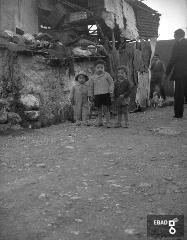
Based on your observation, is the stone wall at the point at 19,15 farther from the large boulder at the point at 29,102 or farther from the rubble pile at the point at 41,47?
the large boulder at the point at 29,102

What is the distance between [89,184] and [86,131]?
3.32 meters

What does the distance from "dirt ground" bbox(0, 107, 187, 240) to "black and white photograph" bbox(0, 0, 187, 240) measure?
0.01 m

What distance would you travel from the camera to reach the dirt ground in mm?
3111

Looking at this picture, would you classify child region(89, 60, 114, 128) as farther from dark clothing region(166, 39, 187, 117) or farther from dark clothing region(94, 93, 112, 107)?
dark clothing region(166, 39, 187, 117)

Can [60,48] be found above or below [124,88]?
above

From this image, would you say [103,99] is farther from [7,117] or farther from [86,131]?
[7,117]

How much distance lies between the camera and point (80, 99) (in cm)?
835

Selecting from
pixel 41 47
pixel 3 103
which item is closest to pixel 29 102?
pixel 3 103

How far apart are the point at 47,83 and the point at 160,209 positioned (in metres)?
6.17

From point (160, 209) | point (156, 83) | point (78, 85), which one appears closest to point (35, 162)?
point (160, 209)

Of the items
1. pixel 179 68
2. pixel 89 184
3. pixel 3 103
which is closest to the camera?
pixel 89 184

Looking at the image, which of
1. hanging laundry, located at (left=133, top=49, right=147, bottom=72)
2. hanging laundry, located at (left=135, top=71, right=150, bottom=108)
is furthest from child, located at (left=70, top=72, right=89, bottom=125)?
hanging laundry, located at (left=133, top=49, right=147, bottom=72)

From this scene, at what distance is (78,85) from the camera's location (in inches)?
332

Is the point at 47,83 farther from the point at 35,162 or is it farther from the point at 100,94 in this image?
the point at 35,162
